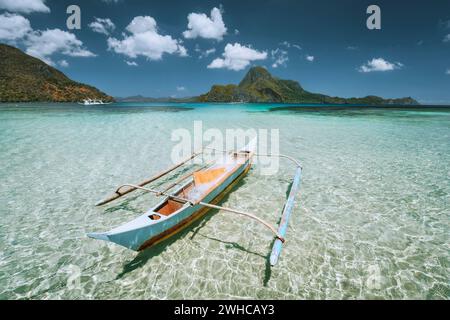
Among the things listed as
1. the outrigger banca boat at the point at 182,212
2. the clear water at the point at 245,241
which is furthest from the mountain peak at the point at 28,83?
the outrigger banca boat at the point at 182,212

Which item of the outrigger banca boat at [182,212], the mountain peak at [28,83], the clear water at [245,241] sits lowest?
the clear water at [245,241]

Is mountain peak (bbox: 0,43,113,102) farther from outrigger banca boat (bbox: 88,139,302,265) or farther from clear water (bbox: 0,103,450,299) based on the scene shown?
outrigger banca boat (bbox: 88,139,302,265)

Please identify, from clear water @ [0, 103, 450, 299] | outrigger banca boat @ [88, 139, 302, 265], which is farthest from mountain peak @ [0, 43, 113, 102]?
outrigger banca boat @ [88, 139, 302, 265]

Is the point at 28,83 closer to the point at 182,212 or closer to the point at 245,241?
the point at 182,212

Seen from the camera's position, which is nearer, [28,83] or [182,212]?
[182,212]

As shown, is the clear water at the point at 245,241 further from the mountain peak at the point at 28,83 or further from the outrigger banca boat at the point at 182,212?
the mountain peak at the point at 28,83

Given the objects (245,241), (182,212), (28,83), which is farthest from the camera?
(28,83)

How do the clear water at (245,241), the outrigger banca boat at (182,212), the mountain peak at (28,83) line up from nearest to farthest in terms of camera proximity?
the outrigger banca boat at (182,212)
the clear water at (245,241)
the mountain peak at (28,83)

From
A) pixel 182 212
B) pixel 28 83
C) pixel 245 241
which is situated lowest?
pixel 245 241

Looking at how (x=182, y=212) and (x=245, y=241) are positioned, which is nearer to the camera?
(x=182, y=212)

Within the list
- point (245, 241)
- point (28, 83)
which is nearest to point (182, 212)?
point (245, 241)

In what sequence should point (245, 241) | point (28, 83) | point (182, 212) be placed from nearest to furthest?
point (182, 212), point (245, 241), point (28, 83)

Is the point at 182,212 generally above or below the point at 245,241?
above
